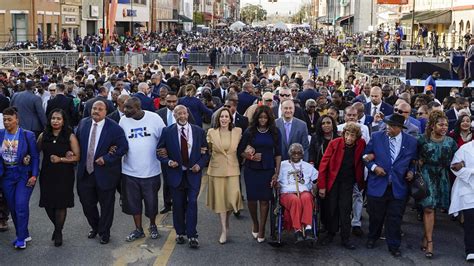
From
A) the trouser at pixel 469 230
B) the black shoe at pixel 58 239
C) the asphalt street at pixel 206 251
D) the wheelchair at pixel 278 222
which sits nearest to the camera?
the asphalt street at pixel 206 251

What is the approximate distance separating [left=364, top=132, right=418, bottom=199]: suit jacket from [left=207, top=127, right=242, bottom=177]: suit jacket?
5.12 feet

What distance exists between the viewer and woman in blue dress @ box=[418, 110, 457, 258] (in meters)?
7.37

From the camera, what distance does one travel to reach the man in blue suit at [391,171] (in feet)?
23.8

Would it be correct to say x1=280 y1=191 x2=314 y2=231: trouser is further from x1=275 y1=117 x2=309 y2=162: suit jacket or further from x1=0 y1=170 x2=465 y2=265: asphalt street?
x1=275 y1=117 x2=309 y2=162: suit jacket

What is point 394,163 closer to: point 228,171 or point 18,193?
point 228,171

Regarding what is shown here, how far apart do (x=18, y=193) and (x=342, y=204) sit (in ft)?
12.6

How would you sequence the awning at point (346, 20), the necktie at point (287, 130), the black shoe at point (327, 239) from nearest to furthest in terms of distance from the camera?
the black shoe at point (327, 239) < the necktie at point (287, 130) < the awning at point (346, 20)

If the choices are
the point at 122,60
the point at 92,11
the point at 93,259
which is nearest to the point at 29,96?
the point at 93,259

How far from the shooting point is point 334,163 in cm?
746

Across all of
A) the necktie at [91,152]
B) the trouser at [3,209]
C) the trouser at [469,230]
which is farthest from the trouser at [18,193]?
the trouser at [469,230]

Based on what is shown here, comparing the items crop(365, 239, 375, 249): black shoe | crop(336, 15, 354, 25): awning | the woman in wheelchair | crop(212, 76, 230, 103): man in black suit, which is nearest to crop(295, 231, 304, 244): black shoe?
the woman in wheelchair

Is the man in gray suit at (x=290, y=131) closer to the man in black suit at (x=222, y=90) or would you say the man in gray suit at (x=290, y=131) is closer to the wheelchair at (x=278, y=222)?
the wheelchair at (x=278, y=222)

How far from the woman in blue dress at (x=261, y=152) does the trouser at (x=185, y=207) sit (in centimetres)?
69

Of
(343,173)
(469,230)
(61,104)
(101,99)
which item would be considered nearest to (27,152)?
(101,99)
